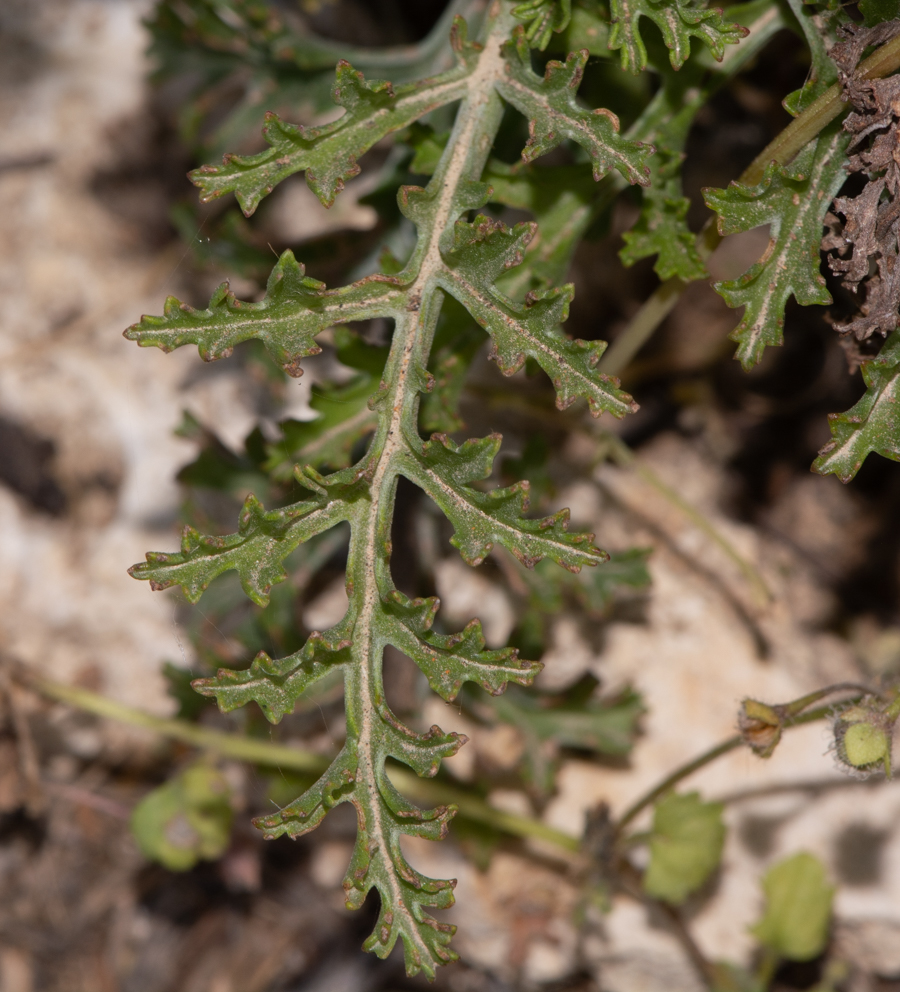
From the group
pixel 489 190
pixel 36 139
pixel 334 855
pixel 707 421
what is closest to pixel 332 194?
pixel 489 190

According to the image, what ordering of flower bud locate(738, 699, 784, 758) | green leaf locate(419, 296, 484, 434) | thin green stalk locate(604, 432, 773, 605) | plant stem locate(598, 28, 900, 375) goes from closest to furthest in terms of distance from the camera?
plant stem locate(598, 28, 900, 375) → flower bud locate(738, 699, 784, 758) → green leaf locate(419, 296, 484, 434) → thin green stalk locate(604, 432, 773, 605)

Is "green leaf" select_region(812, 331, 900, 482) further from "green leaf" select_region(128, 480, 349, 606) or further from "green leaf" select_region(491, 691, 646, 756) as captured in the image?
"green leaf" select_region(491, 691, 646, 756)

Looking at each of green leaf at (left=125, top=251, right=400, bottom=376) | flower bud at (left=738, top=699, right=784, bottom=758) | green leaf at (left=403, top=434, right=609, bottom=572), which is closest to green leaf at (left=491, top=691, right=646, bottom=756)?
flower bud at (left=738, top=699, right=784, bottom=758)

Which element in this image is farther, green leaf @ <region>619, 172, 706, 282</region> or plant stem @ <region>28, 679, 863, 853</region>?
plant stem @ <region>28, 679, 863, 853</region>

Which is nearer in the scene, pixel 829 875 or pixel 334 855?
pixel 829 875

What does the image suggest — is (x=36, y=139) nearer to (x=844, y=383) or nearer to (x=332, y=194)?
(x=332, y=194)

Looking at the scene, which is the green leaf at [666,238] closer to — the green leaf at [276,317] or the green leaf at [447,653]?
the green leaf at [276,317]
